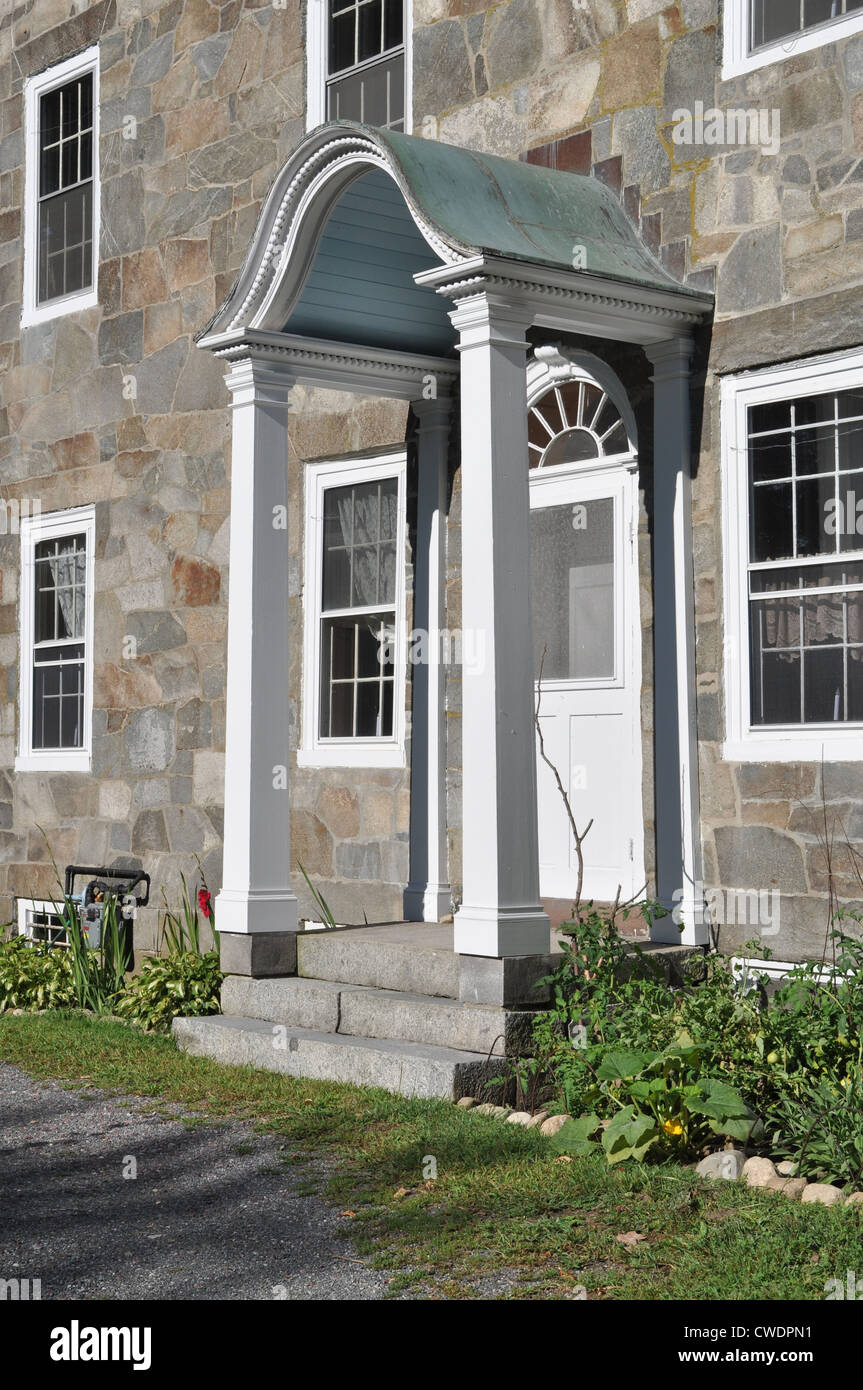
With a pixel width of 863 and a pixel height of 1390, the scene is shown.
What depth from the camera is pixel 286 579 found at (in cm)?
848

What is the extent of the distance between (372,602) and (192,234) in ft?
10.3

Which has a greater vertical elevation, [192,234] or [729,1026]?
[192,234]

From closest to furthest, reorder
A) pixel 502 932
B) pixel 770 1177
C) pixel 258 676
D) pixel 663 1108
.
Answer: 1. pixel 770 1177
2. pixel 663 1108
3. pixel 502 932
4. pixel 258 676

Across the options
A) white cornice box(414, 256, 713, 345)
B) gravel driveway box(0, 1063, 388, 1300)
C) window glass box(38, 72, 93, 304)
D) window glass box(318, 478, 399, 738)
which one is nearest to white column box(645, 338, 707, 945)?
white cornice box(414, 256, 713, 345)

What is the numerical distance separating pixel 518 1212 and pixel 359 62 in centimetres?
730

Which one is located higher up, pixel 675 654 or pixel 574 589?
pixel 574 589

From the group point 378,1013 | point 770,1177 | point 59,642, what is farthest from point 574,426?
point 59,642

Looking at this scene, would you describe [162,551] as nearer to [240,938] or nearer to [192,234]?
[192,234]

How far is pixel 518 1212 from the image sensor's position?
519cm

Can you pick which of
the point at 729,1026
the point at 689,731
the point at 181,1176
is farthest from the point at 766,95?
the point at 181,1176

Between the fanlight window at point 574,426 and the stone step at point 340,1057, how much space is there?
3.31 meters

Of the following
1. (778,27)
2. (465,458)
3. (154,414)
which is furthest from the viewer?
(154,414)

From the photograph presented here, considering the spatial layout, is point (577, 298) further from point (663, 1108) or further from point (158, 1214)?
point (158, 1214)

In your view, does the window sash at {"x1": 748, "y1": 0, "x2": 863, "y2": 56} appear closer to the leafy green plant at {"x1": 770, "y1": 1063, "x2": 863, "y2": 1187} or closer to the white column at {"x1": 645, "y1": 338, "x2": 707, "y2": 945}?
the white column at {"x1": 645, "y1": 338, "x2": 707, "y2": 945}
